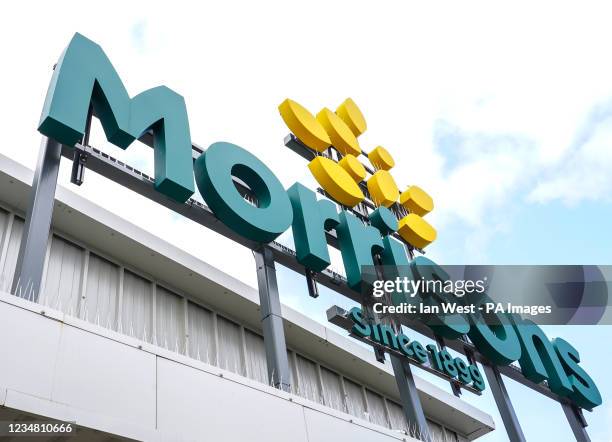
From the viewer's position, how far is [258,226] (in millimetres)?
11156

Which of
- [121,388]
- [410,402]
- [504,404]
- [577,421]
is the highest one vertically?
[577,421]

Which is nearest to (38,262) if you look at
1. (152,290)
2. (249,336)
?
(152,290)

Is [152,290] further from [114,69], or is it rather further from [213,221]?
[114,69]

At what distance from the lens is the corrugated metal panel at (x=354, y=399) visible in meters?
16.3

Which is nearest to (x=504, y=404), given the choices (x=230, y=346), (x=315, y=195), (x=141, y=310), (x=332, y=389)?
(x=332, y=389)

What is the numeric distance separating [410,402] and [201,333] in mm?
4372

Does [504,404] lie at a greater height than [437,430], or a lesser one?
lesser

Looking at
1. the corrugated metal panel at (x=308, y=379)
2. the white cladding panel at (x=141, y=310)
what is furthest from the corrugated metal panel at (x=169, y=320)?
the corrugated metal panel at (x=308, y=379)

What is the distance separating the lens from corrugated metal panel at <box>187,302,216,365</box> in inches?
498

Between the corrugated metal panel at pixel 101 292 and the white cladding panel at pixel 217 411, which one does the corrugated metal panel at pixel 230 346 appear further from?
the white cladding panel at pixel 217 411

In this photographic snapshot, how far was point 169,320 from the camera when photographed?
500 inches

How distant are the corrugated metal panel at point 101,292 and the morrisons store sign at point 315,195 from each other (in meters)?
2.61

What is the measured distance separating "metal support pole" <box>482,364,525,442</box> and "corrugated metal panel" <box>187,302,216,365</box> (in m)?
6.84

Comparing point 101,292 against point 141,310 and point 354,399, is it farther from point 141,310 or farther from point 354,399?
point 354,399
